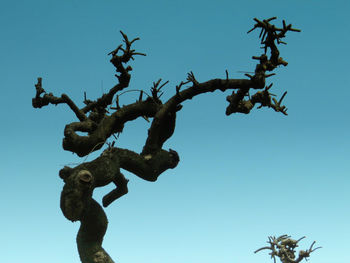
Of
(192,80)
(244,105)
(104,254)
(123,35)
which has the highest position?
(123,35)

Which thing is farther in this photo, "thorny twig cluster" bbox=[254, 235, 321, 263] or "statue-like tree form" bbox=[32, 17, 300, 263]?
"thorny twig cluster" bbox=[254, 235, 321, 263]

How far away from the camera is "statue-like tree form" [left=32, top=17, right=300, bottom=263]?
19.0 ft

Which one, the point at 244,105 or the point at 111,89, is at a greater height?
the point at 111,89

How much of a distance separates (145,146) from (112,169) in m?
1.03

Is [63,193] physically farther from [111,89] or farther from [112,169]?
[111,89]

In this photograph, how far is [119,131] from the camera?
7.35 metres

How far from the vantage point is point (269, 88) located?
687cm

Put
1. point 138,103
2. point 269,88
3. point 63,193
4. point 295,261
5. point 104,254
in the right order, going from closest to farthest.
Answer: point 63,193 → point 104,254 → point 269,88 → point 138,103 → point 295,261

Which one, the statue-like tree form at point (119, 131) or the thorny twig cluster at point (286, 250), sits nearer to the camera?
the statue-like tree form at point (119, 131)

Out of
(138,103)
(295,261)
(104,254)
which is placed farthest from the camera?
(295,261)

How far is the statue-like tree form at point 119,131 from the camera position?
580 cm

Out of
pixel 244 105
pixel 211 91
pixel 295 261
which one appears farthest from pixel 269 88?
pixel 295 261

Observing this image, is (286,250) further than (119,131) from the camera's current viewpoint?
Yes

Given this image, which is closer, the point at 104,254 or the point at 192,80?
the point at 104,254
